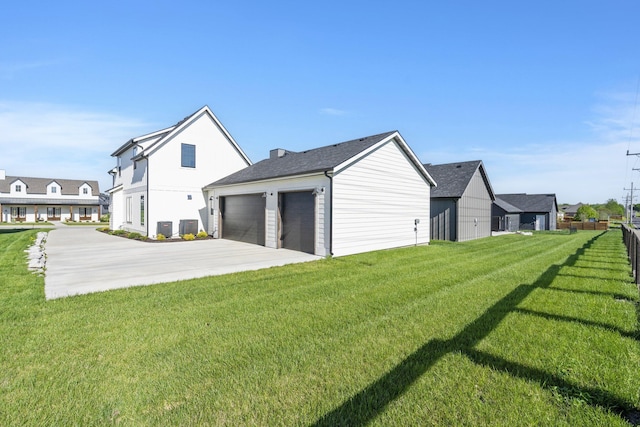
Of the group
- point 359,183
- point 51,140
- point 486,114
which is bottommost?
point 359,183

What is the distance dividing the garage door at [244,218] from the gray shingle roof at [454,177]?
1177 centimetres

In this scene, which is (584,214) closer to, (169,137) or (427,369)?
(169,137)

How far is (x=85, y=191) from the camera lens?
45719mm

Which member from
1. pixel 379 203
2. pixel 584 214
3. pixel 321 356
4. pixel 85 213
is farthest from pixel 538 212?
pixel 85 213

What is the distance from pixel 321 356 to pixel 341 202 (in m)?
8.38

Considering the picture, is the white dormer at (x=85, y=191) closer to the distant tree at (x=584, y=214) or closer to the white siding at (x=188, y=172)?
the white siding at (x=188, y=172)

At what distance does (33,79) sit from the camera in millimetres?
12000

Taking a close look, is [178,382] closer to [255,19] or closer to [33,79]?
[255,19]

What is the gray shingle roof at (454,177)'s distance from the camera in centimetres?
1944

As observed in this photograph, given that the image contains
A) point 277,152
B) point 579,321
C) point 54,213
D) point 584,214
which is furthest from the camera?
point 584,214

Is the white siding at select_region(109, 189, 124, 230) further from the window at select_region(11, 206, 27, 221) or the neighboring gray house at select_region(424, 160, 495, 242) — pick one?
the window at select_region(11, 206, 27, 221)

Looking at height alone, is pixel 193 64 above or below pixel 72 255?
above

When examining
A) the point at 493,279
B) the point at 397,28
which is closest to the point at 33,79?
the point at 397,28

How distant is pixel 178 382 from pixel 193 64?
14.6 metres
